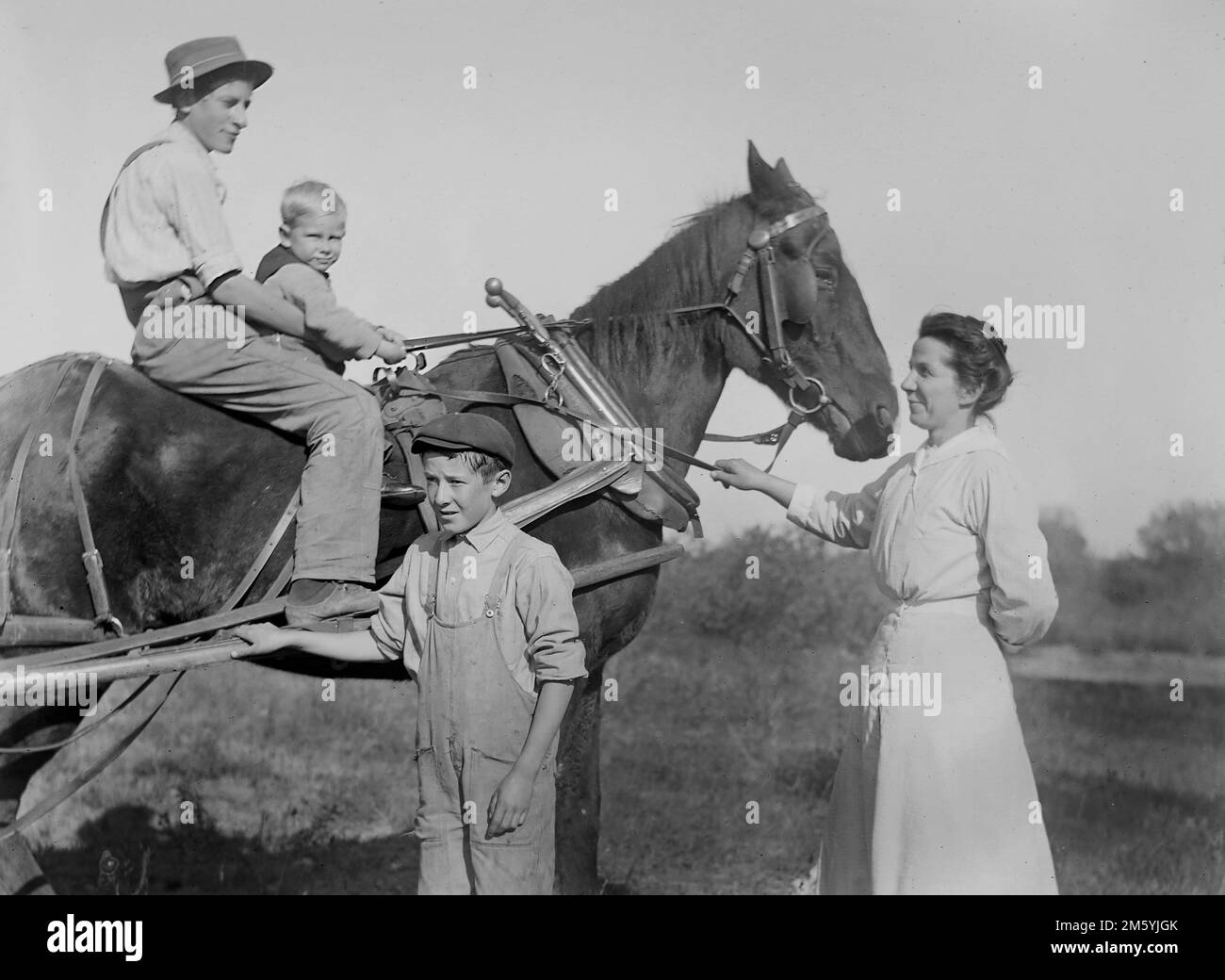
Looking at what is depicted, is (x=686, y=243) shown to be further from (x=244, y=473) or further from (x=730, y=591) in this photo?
(x=730, y=591)

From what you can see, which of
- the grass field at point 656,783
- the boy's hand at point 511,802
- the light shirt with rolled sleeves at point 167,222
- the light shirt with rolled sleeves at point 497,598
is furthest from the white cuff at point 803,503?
the grass field at point 656,783

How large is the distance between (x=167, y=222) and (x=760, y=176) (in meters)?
2.17

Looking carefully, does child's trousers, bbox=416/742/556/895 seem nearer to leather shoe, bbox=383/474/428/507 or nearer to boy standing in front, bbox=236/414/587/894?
boy standing in front, bbox=236/414/587/894

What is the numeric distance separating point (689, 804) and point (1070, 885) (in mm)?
1881

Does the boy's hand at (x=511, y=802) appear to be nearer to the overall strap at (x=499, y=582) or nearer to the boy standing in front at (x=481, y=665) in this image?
the boy standing in front at (x=481, y=665)

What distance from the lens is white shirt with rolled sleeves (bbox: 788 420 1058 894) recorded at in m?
3.65

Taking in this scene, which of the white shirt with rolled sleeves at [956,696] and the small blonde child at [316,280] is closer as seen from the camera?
the white shirt with rolled sleeves at [956,696]

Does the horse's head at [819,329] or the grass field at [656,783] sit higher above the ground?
the horse's head at [819,329]

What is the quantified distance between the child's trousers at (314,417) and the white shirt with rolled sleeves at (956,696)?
66.5 inches

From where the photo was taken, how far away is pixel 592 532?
450 centimetres

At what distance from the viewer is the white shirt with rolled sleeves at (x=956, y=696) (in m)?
3.65

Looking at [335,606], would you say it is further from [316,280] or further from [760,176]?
[760,176]

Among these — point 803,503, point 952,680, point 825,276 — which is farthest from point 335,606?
point 825,276

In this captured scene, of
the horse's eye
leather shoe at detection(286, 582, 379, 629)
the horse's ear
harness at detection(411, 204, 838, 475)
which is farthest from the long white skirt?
the horse's ear
